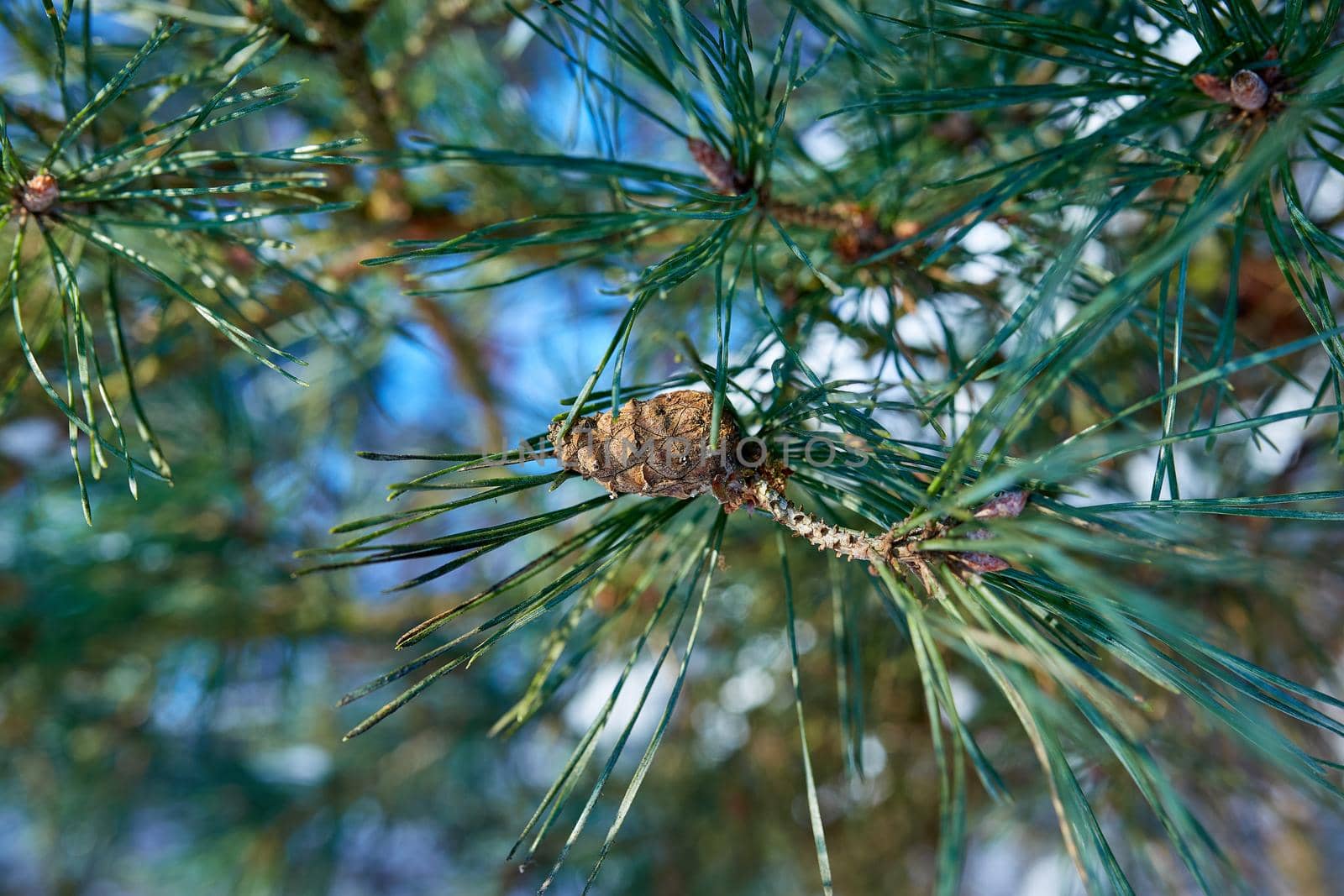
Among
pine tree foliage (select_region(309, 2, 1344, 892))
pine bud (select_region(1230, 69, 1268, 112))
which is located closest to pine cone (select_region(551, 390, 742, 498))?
pine tree foliage (select_region(309, 2, 1344, 892))

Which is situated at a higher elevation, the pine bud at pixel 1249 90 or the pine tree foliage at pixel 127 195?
the pine tree foliage at pixel 127 195

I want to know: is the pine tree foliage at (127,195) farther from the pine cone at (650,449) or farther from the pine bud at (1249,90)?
the pine bud at (1249,90)

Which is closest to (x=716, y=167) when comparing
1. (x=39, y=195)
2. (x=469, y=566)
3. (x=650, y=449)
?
(x=650, y=449)

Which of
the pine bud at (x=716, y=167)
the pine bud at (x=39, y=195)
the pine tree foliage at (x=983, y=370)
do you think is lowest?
the pine tree foliage at (x=983, y=370)

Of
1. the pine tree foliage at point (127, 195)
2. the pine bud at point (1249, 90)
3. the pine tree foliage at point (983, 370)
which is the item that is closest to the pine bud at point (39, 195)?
the pine tree foliage at point (127, 195)

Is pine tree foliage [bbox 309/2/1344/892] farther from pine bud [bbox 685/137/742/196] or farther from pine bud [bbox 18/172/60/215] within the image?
pine bud [bbox 18/172/60/215]

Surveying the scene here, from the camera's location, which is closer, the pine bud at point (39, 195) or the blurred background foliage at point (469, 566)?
the pine bud at point (39, 195)

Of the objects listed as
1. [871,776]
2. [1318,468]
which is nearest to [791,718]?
[871,776]
